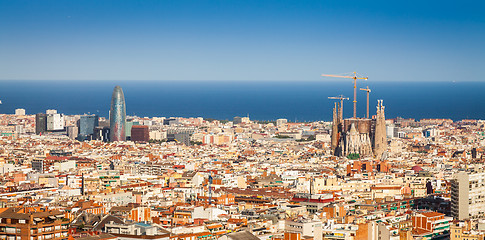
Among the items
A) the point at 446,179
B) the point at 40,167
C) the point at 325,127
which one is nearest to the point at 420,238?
the point at 446,179

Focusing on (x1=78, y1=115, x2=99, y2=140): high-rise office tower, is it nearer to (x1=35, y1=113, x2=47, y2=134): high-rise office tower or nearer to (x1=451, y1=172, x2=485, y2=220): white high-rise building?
(x1=35, y1=113, x2=47, y2=134): high-rise office tower

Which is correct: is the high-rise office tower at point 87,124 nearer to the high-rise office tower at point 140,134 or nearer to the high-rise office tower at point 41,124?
the high-rise office tower at point 41,124

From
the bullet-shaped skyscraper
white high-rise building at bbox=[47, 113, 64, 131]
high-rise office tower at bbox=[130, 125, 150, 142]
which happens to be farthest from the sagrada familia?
white high-rise building at bbox=[47, 113, 64, 131]

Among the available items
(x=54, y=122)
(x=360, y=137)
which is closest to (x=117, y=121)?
(x=54, y=122)

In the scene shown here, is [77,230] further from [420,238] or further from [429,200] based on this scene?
[429,200]

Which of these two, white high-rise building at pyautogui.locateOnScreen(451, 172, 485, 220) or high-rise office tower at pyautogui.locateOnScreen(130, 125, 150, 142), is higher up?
white high-rise building at pyautogui.locateOnScreen(451, 172, 485, 220)

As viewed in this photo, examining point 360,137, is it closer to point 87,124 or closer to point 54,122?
point 87,124

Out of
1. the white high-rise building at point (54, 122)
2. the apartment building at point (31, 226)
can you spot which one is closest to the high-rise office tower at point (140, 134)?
the white high-rise building at point (54, 122)
